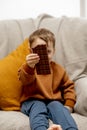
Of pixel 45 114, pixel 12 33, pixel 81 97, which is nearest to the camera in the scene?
pixel 45 114

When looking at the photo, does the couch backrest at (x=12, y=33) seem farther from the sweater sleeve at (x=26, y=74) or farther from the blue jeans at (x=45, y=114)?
the blue jeans at (x=45, y=114)

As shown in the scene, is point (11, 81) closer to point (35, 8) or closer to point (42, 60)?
point (42, 60)

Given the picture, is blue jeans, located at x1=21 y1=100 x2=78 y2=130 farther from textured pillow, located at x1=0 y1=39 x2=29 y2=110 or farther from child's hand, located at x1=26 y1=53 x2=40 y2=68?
child's hand, located at x1=26 y1=53 x2=40 y2=68

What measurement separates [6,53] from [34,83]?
345 millimetres

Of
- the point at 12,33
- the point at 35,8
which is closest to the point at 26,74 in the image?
the point at 12,33

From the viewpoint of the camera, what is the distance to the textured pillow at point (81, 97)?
1.44 m

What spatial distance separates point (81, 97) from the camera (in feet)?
4.88

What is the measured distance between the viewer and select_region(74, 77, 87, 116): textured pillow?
56.6 inches

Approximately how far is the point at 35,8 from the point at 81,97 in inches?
39.5

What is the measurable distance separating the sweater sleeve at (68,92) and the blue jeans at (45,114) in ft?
0.38

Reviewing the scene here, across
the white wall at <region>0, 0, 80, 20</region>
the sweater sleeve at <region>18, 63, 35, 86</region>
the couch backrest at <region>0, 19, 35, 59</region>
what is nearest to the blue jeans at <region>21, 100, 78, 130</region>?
the sweater sleeve at <region>18, 63, 35, 86</region>

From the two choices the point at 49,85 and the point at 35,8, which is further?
the point at 35,8

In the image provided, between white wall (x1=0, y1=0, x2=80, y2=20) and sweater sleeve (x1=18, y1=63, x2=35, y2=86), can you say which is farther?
white wall (x1=0, y1=0, x2=80, y2=20)

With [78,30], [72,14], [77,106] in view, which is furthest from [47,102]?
[72,14]
